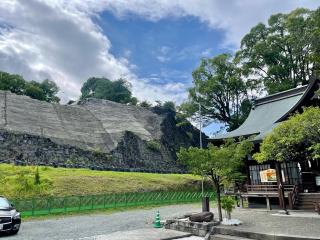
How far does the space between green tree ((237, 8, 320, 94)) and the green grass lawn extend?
17.5m

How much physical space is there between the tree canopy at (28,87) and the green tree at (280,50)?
4208cm

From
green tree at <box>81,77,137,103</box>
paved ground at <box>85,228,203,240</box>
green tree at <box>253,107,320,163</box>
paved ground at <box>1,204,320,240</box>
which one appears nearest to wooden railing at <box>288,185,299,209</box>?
paved ground at <box>1,204,320,240</box>

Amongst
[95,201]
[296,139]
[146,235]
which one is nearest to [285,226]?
[296,139]

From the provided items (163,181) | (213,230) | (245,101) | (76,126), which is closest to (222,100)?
(245,101)

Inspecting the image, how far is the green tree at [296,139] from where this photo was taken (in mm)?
13086

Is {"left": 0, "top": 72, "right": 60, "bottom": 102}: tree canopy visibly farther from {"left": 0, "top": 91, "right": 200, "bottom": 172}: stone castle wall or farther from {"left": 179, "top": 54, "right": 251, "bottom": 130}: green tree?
{"left": 179, "top": 54, "right": 251, "bottom": 130}: green tree

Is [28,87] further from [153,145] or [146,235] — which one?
[146,235]

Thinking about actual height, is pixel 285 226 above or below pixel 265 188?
below

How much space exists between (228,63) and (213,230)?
106ft

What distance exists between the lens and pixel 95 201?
2094 centimetres

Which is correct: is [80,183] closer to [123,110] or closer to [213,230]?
[213,230]

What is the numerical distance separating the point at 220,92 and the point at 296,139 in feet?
92.7

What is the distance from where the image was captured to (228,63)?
41.1 m

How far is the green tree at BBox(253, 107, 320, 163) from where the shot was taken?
13.1 meters
